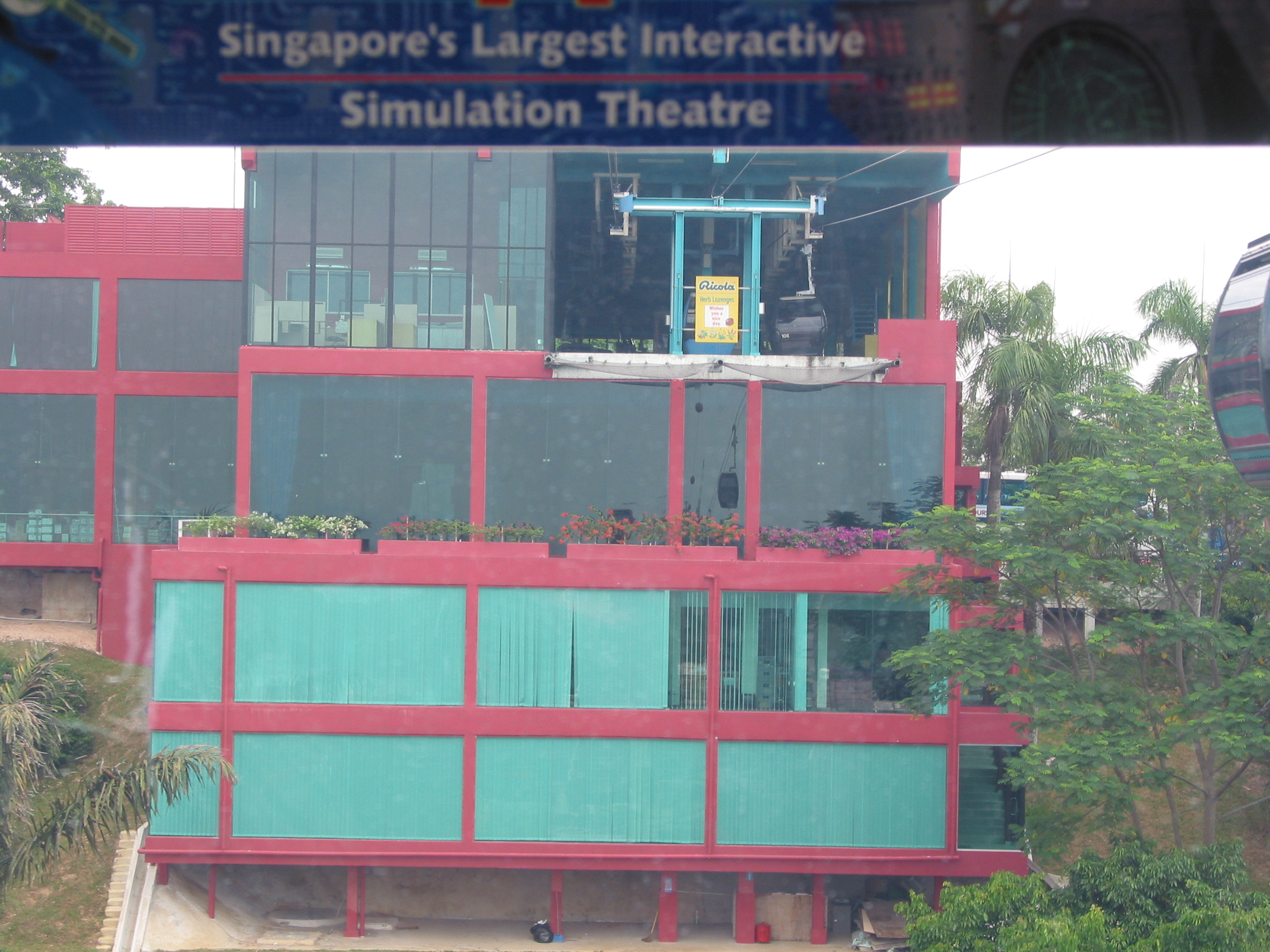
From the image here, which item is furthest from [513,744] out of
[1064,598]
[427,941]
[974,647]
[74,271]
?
[74,271]

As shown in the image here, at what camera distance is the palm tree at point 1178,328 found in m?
25.2

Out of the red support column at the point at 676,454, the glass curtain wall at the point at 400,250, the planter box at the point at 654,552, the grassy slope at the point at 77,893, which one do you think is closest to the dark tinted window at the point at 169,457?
the grassy slope at the point at 77,893

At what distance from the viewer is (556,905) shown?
20.4 metres

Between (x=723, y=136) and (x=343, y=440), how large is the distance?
60.8 feet

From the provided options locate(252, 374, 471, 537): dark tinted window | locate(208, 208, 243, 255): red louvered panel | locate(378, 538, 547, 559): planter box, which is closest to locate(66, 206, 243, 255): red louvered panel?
locate(208, 208, 243, 255): red louvered panel

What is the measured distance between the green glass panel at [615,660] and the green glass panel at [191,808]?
662cm

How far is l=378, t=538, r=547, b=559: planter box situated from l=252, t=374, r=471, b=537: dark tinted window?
1.13 metres

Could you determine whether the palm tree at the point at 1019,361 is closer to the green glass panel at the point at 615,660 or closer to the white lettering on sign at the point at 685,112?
the green glass panel at the point at 615,660

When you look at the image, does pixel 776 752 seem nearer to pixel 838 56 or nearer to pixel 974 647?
pixel 974 647

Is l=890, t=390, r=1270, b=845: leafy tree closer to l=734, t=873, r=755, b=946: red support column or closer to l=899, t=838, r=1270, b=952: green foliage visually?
l=899, t=838, r=1270, b=952: green foliage

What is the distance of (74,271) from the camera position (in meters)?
27.3

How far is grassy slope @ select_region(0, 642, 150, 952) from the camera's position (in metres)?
19.4

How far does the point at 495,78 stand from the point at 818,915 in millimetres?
19637

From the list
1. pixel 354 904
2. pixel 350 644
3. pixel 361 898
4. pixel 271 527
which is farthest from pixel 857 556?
pixel 354 904
